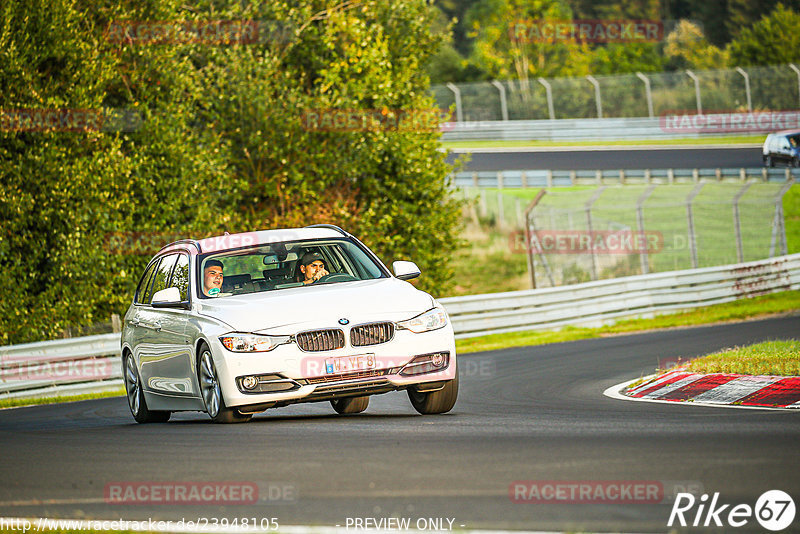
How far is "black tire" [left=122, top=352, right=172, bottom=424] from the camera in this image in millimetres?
11867

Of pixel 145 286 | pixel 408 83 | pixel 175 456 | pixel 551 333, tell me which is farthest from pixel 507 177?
pixel 175 456

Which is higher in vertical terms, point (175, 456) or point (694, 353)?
point (175, 456)

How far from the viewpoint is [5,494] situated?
7.26m

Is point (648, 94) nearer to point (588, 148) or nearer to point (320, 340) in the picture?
point (588, 148)

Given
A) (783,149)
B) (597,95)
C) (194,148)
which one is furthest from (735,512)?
(597,95)

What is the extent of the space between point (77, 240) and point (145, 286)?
11.2 meters

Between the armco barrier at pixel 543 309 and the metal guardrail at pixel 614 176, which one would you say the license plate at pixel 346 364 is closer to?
the armco barrier at pixel 543 309

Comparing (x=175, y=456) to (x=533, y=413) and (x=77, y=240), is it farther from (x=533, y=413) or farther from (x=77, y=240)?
(x=77, y=240)

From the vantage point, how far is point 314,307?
970 centimetres

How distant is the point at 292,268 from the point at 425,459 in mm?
4067

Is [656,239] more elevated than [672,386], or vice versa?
[672,386]

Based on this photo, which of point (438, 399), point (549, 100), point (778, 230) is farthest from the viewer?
point (549, 100)

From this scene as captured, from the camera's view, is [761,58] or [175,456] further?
[761,58]

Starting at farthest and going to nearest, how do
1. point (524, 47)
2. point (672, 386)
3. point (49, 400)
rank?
point (524, 47)
point (49, 400)
point (672, 386)
